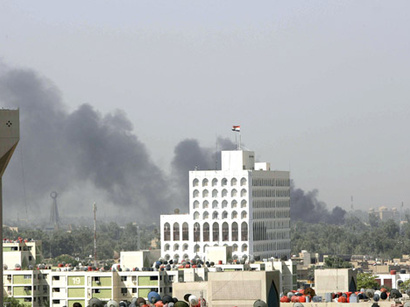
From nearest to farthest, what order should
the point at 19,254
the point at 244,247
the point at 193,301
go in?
the point at 193,301
the point at 19,254
the point at 244,247

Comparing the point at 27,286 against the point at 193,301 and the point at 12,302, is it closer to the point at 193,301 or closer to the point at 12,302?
the point at 12,302

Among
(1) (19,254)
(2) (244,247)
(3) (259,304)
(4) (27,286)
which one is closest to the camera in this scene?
(3) (259,304)

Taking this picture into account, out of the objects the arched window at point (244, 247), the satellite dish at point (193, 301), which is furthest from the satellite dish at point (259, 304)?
the arched window at point (244, 247)

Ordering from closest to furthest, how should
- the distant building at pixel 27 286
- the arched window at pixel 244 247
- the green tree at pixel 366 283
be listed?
the distant building at pixel 27 286
the green tree at pixel 366 283
the arched window at pixel 244 247

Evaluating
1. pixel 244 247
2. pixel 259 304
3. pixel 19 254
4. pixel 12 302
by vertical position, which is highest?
pixel 244 247

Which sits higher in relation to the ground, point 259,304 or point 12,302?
point 12,302

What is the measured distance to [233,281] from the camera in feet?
316

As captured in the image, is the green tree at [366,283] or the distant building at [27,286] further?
the green tree at [366,283]

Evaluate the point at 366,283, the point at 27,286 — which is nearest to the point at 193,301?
the point at 27,286

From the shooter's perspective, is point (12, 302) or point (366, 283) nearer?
point (12, 302)

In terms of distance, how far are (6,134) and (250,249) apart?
139 m

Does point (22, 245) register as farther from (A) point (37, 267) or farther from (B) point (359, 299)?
(B) point (359, 299)

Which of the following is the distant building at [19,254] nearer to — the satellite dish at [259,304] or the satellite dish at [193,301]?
the satellite dish at [193,301]

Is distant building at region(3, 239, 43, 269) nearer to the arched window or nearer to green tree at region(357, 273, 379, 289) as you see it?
the arched window
